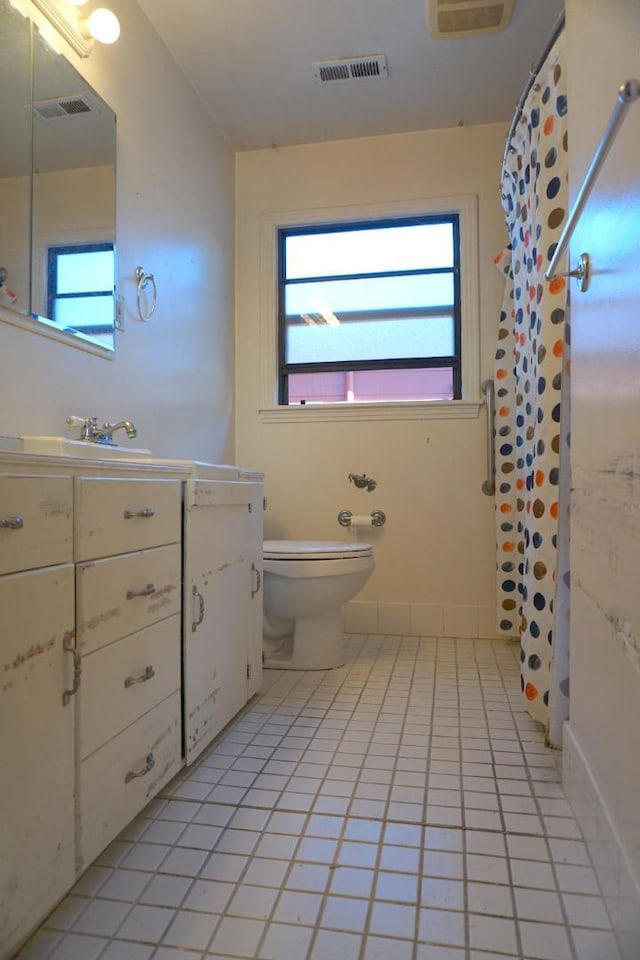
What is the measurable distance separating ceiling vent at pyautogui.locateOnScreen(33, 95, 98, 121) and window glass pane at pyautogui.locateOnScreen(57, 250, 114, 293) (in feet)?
1.12

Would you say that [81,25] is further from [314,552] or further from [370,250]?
[314,552]

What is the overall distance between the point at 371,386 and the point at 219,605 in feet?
5.33

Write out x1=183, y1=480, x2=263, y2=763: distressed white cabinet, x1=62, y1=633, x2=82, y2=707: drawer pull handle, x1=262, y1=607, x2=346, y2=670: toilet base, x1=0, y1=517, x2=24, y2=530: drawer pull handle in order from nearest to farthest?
x1=0, y1=517, x2=24, y2=530: drawer pull handle < x1=62, y1=633, x2=82, y2=707: drawer pull handle < x1=183, y1=480, x2=263, y2=763: distressed white cabinet < x1=262, y1=607, x2=346, y2=670: toilet base

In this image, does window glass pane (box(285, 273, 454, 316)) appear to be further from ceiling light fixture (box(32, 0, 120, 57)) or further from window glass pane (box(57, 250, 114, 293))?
ceiling light fixture (box(32, 0, 120, 57))

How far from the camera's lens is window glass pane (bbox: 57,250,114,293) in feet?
5.27

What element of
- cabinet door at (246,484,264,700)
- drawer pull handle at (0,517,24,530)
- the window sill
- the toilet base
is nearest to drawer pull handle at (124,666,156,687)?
drawer pull handle at (0,517,24,530)

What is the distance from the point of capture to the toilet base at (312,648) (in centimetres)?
225

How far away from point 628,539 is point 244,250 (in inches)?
101

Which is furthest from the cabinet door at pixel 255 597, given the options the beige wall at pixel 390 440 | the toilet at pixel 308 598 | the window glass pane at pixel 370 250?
the window glass pane at pixel 370 250

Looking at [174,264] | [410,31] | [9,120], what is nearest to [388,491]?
[174,264]

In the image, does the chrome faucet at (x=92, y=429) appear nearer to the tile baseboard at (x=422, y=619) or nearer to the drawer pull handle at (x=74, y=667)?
the drawer pull handle at (x=74, y=667)

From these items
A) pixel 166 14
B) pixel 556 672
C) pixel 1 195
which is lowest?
pixel 556 672

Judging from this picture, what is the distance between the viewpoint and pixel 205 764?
1474 millimetres

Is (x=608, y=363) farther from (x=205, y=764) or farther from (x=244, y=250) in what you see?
(x=244, y=250)
